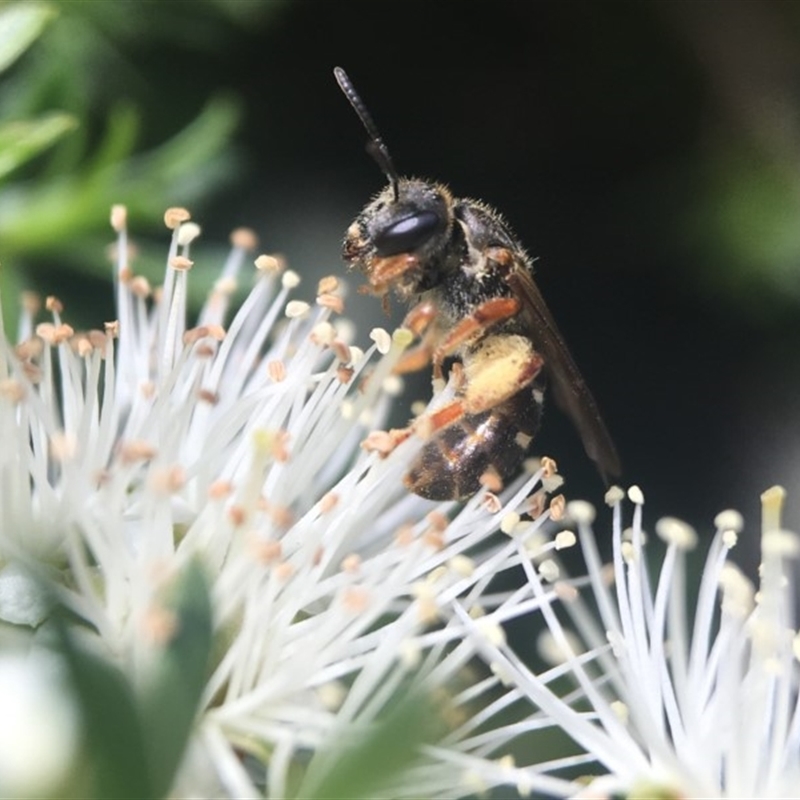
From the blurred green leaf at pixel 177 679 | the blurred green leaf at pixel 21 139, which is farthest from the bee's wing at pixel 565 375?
the blurred green leaf at pixel 177 679

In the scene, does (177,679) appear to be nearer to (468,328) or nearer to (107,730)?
(107,730)

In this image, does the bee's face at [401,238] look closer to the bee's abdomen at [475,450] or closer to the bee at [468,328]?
the bee at [468,328]

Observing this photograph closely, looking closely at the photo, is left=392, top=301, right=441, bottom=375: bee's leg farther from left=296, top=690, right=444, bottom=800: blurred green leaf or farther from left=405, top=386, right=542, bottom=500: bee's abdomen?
left=296, top=690, right=444, bottom=800: blurred green leaf

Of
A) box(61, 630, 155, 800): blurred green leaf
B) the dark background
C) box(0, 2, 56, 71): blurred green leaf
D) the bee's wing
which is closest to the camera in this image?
A: box(61, 630, 155, 800): blurred green leaf

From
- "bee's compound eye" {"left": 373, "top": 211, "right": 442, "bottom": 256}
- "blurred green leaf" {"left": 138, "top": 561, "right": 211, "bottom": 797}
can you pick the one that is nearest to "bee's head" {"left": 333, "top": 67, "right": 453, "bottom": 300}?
"bee's compound eye" {"left": 373, "top": 211, "right": 442, "bottom": 256}

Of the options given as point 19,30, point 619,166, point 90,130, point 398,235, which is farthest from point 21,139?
point 619,166
